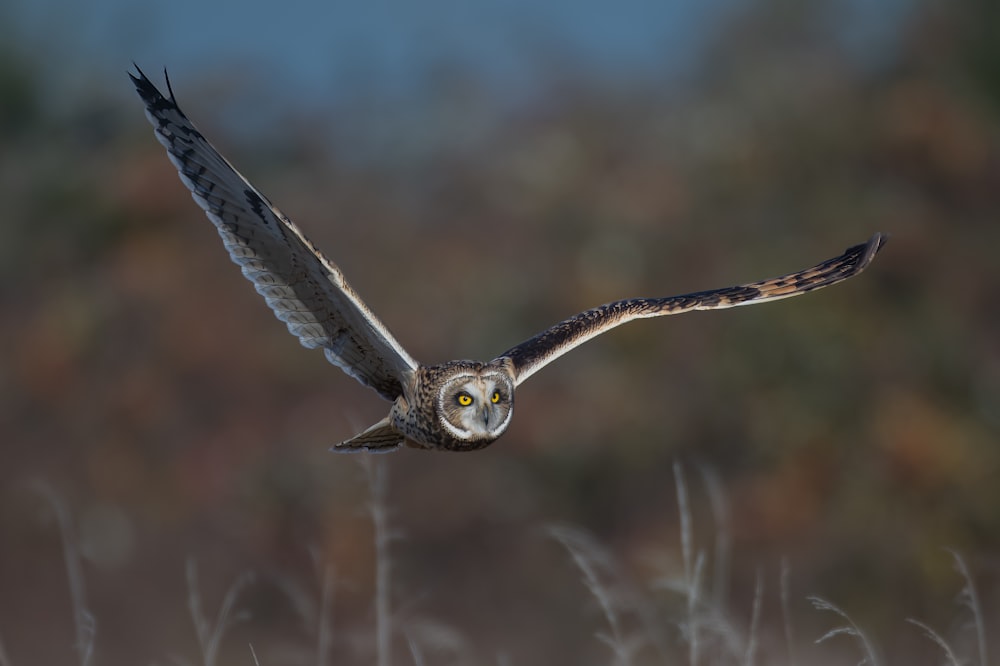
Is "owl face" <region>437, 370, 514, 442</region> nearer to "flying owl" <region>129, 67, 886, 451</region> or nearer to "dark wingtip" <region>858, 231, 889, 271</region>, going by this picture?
"flying owl" <region>129, 67, 886, 451</region>

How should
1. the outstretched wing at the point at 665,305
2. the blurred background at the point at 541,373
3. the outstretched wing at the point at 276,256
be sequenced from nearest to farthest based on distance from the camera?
the outstretched wing at the point at 276,256, the outstretched wing at the point at 665,305, the blurred background at the point at 541,373

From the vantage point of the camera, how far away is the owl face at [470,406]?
169 inches

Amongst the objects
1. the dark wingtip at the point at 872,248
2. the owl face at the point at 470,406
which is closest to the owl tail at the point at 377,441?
the owl face at the point at 470,406

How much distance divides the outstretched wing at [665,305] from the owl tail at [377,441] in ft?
1.73

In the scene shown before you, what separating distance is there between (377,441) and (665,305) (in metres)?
1.22

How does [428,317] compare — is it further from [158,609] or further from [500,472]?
[158,609]

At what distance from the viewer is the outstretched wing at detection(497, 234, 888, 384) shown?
4.75 metres

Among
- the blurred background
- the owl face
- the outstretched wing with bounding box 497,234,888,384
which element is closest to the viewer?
the owl face

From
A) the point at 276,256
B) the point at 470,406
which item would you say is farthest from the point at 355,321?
the point at 470,406

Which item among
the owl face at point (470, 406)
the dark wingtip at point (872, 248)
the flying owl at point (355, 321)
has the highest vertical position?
the dark wingtip at point (872, 248)

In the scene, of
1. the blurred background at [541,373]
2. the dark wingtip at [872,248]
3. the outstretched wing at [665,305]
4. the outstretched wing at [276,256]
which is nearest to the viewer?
the outstretched wing at [276,256]

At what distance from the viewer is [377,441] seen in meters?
4.84

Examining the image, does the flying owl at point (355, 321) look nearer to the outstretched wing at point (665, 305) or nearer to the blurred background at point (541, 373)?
the outstretched wing at point (665, 305)

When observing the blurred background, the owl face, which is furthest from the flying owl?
the blurred background
